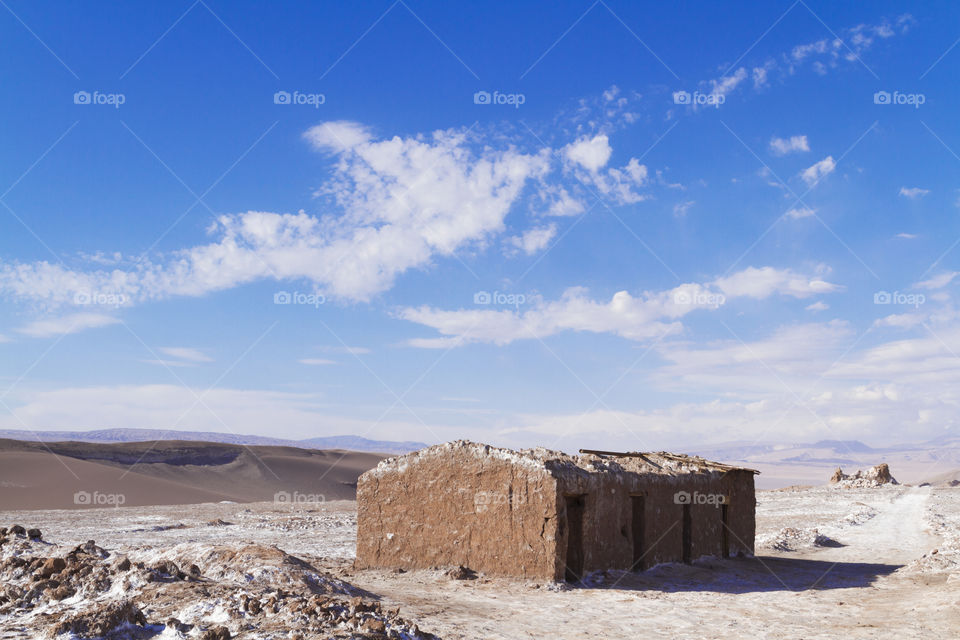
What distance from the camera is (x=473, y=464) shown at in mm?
14539

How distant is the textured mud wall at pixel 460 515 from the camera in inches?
536

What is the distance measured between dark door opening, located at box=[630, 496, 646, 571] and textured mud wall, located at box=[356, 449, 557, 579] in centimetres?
286

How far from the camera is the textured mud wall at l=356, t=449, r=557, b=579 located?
536 inches

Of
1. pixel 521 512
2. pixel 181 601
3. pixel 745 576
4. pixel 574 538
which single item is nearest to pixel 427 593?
pixel 521 512

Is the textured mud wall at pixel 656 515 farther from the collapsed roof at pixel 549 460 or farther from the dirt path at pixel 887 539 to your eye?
the dirt path at pixel 887 539

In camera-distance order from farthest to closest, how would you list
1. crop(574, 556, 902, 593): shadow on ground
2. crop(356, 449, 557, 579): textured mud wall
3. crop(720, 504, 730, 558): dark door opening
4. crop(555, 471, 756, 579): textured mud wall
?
crop(720, 504, 730, 558): dark door opening
crop(574, 556, 902, 593): shadow on ground
crop(555, 471, 756, 579): textured mud wall
crop(356, 449, 557, 579): textured mud wall

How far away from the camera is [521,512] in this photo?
1377 cm

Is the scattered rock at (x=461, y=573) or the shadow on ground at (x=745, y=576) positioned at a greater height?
the scattered rock at (x=461, y=573)

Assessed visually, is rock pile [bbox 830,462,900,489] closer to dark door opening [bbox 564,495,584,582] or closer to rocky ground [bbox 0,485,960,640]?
rocky ground [bbox 0,485,960,640]

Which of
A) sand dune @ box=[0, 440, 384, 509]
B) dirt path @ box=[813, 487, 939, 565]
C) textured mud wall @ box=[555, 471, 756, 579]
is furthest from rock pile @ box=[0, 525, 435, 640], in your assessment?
sand dune @ box=[0, 440, 384, 509]

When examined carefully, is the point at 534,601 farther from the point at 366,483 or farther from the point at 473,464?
the point at 366,483

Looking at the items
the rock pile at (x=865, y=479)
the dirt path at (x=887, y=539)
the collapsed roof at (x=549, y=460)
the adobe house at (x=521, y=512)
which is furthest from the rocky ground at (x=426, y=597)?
the rock pile at (x=865, y=479)

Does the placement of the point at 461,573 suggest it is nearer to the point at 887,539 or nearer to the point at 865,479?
the point at 887,539

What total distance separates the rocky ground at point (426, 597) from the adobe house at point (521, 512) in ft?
1.32
